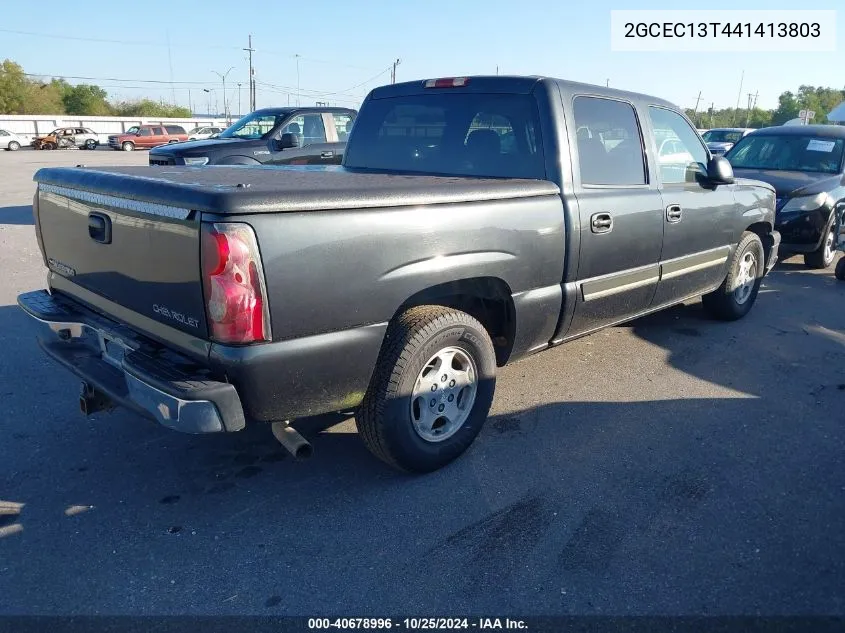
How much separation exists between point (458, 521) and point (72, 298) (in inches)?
91.2

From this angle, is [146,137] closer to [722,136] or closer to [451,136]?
[722,136]

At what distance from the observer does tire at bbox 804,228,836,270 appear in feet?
28.5

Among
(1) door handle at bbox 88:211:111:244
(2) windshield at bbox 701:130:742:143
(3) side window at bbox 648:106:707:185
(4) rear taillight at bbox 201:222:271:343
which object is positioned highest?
(2) windshield at bbox 701:130:742:143

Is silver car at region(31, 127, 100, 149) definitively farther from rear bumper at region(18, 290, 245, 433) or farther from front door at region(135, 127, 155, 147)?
rear bumper at region(18, 290, 245, 433)

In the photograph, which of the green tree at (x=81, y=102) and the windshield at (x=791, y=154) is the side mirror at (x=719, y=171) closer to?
the windshield at (x=791, y=154)

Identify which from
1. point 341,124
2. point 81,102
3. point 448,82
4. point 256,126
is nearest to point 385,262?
point 448,82

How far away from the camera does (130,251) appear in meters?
2.89

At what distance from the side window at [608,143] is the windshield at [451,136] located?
338 millimetres

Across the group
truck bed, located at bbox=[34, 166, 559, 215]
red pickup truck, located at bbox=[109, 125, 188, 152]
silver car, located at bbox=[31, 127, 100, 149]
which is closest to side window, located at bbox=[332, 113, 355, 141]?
truck bed, located at bbox=[34, 166, 559, 215]

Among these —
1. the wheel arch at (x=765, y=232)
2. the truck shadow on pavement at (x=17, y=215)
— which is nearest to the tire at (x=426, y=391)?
the wheel arch at (x=765, y=232)

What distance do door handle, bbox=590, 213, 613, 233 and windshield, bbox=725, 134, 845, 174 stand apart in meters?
6.71

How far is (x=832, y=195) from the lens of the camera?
8.45 m

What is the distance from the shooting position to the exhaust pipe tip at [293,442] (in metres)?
2.84

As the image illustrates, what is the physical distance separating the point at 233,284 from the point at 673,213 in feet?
10.8
